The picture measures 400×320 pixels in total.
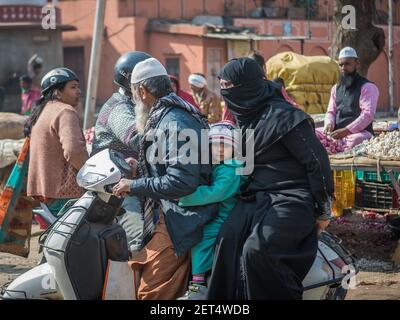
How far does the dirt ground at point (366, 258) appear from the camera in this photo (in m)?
7.10

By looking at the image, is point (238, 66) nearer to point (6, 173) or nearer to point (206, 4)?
point (6, 173)

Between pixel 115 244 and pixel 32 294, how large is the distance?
527 millimetres

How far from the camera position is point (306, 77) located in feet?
40.2

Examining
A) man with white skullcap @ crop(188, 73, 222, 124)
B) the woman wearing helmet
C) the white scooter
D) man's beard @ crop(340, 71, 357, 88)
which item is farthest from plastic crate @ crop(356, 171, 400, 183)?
man with white skullcap @ crop(188, 73, 222, 124)

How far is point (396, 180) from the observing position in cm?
734

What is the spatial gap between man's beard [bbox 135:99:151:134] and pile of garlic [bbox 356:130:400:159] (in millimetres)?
3326

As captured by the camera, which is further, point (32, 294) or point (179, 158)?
point (32, 294)

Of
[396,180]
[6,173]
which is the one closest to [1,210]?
[6,173]

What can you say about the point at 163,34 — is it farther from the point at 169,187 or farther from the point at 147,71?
the point at 169,187

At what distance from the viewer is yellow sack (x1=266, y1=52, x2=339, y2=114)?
1220cm

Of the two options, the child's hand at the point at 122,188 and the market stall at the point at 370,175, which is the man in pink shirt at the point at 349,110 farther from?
the child's hand at the point at 122,188

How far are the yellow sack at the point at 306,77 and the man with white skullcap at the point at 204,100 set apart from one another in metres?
1.02

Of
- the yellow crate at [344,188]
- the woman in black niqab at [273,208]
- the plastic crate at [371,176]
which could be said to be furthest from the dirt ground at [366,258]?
the woman in black niqab at [273,208]

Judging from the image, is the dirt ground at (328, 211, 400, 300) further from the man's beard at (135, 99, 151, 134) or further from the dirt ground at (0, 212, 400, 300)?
the man's beard at (135, 99, 151, 134)
